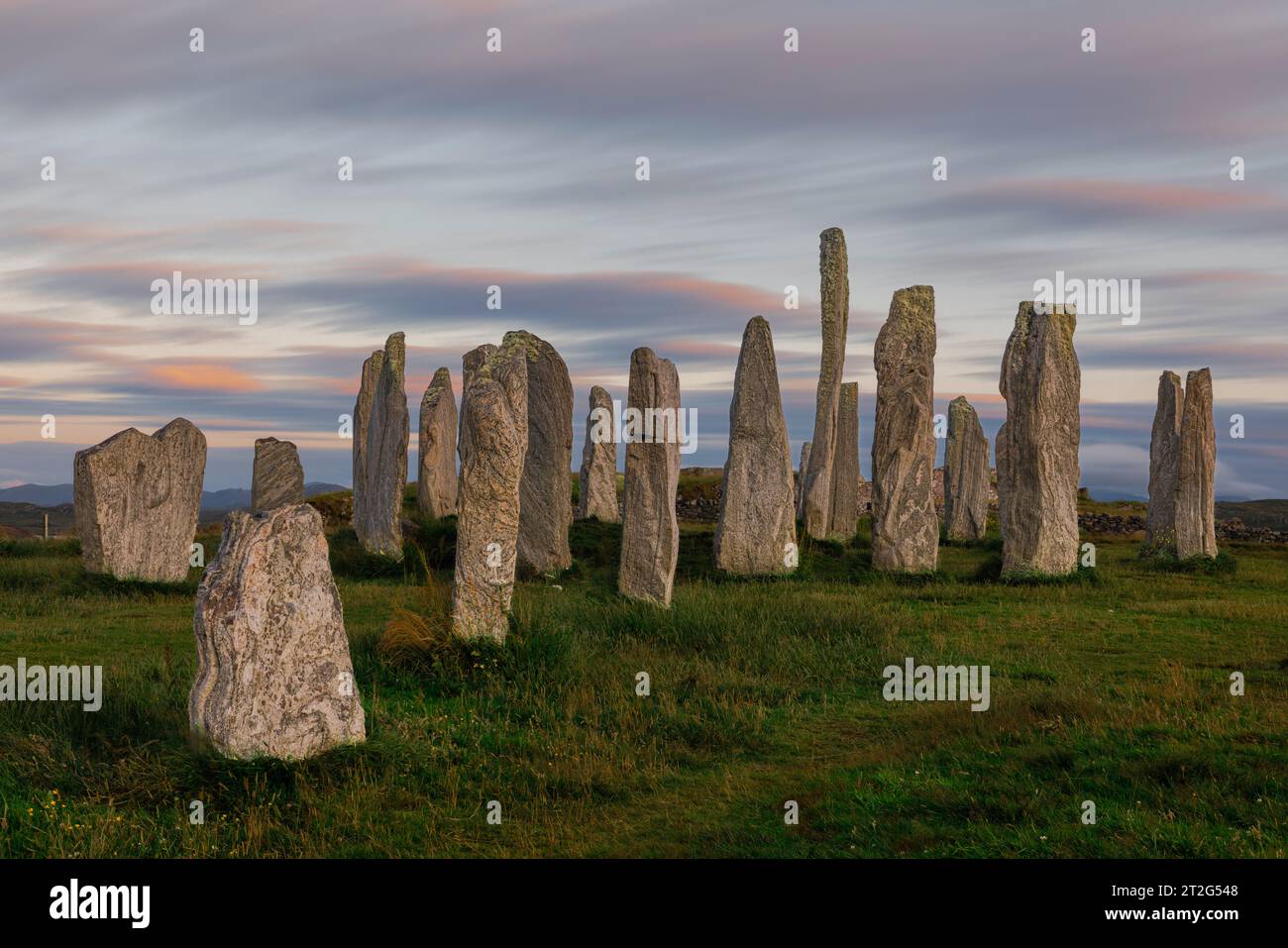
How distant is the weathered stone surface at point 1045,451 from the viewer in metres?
19.8

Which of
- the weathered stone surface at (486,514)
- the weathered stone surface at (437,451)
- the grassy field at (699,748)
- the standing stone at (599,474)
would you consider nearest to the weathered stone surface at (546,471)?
the grassy field at (699,748)

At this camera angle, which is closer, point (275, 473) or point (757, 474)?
point (757, 474)

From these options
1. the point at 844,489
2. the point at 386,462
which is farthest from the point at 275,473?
the point at 844,489

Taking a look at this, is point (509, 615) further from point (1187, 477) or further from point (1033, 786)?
point (1187, 477)

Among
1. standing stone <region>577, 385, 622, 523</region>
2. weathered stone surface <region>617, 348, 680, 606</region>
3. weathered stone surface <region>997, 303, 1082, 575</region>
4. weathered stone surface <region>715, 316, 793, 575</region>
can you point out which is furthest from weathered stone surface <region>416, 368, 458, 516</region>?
weathered stone surface <region>997, 303, 1082, 575</region>

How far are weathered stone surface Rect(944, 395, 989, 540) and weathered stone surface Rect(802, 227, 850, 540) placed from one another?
14.6 ft

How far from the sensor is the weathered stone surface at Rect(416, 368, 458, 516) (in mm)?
27844

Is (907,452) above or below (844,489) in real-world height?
above

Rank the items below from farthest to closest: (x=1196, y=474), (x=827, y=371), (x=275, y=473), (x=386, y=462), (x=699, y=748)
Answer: (x=827, y=371), (x=386, y=462), (x=1196, y=474), (x=275, y=473), (x=699, y=748)

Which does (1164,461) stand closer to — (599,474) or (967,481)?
(967,481)

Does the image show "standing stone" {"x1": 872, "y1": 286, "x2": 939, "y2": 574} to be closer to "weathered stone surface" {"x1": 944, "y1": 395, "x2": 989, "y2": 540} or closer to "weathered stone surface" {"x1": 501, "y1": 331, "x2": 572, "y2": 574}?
"weathered stone surface" {"x1": 501, "y1": 331, "x2": 572, "y2": 574}

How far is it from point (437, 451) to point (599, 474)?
4441mm

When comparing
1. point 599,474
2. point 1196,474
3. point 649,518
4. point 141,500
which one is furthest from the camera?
point 599,474

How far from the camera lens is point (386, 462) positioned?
23828 mm
